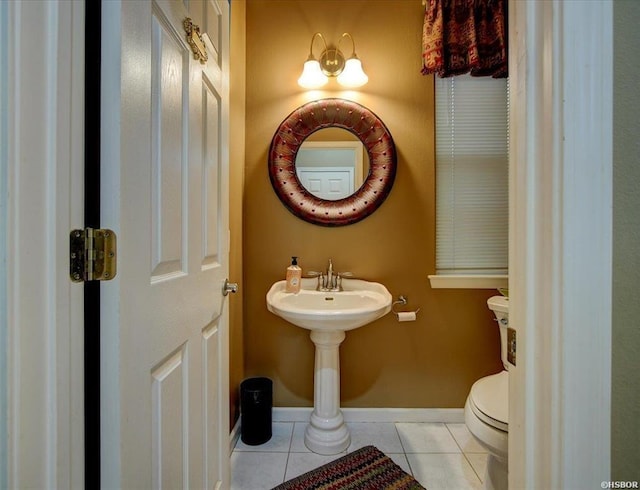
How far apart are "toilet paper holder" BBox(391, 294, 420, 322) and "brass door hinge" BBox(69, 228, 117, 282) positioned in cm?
151

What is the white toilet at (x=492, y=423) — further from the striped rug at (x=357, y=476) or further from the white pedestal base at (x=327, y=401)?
the white pedestal base at (x=327, y=401)

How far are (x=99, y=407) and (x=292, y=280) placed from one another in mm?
1192

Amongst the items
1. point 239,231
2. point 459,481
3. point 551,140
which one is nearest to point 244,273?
point 239,231

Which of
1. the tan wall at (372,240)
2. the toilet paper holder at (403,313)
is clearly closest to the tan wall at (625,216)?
the toilet paper holder at (403,313)

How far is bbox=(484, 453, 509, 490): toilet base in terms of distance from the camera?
4.01 ft

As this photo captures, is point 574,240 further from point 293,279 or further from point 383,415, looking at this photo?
point 383,415

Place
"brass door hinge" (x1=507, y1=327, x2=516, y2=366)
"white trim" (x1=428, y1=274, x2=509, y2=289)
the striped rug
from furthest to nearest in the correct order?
"white trim" (x1=428, y1=274, x2=509, y2=289) → the striped rug → "brass door hinge" (x1=507, y1=327, x2=516, y2=366)

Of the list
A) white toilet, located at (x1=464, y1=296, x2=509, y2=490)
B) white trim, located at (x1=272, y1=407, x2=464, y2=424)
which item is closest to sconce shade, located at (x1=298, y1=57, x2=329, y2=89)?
white toilet, located at (x1=464, y1=296, x2=509, y2=490)

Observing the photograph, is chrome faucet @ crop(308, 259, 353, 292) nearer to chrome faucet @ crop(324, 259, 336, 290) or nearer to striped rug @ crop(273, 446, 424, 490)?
chrome faucet @ crop(324, 259, 336, 290)

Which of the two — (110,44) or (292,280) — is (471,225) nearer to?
(292,280)

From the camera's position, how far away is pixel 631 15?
0.45m

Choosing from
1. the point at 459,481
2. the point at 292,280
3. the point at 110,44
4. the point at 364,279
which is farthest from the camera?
the point at 364,279

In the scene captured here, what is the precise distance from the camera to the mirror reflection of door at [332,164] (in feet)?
6.16

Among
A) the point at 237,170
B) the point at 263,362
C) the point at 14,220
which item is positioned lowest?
the point at 263,362
